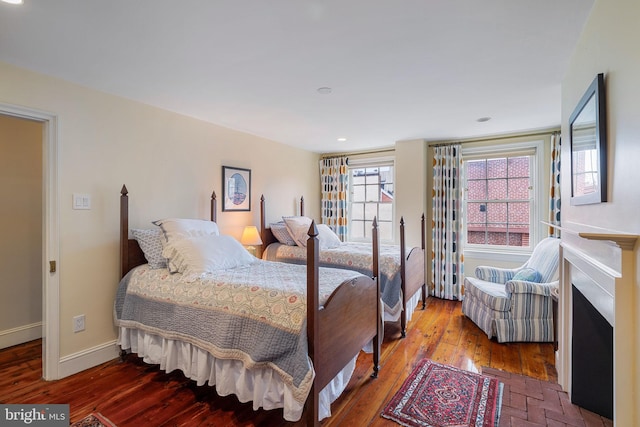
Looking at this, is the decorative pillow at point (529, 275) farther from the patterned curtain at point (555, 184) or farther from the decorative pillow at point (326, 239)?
the decorative pillow at point (326, 239)

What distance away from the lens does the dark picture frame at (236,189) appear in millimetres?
3596

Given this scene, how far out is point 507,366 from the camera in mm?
2496

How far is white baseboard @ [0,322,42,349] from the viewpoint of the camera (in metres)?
2.83

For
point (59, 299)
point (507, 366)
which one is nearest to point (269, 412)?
point (59, 299)

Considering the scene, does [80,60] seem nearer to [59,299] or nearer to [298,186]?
[59,299]

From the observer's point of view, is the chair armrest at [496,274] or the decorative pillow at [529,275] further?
the chair armrest at [496,274]

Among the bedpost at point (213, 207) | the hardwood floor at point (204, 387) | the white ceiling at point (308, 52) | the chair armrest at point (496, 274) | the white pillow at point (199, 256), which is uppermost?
the white ceiling at point (308, 52)

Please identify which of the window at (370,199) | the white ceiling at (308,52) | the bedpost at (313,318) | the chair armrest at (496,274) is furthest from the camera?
the window at (370,199)

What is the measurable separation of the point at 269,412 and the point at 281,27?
2.34 m

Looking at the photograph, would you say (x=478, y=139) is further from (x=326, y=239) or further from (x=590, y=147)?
(x=590, y=147)

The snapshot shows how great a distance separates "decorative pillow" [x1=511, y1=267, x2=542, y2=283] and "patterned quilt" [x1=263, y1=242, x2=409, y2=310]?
1270mm

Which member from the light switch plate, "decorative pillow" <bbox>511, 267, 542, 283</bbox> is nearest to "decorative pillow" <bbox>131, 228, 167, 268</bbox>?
the light switch plate

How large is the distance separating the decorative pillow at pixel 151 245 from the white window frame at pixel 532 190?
12.8 ft

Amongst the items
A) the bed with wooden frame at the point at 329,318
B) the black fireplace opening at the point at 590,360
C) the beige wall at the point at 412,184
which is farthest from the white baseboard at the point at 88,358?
the beige wall at the point at 412,184
